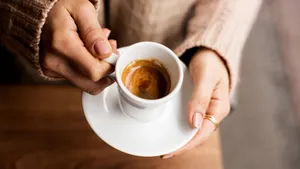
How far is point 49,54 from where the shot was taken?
0.52 meters

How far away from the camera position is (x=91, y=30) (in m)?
0.49

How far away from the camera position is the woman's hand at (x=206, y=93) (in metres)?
0.54

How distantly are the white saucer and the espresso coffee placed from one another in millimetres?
37

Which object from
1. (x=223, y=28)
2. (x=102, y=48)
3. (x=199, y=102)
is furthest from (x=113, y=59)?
(x=223, y=28)

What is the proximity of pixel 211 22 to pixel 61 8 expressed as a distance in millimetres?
266

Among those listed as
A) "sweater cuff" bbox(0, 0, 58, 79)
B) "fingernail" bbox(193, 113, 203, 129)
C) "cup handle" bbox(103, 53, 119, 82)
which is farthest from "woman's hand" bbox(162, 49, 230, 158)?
"sweater cuff" bbox(0, 0, 58, 79)

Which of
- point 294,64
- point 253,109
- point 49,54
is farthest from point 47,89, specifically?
point 294,64

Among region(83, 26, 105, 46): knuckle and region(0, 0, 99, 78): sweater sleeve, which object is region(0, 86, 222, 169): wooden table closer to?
region(0, 0, 99, 78): sweater sleeve

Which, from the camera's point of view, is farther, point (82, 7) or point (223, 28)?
point (223, 28)

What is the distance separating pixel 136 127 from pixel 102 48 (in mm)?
132

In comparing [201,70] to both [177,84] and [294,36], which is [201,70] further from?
[294,36]

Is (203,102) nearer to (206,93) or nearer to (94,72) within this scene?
(206,93)

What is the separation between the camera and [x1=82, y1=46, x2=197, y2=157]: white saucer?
516 millimetres

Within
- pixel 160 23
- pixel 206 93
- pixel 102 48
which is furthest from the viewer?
pixel 160 23
